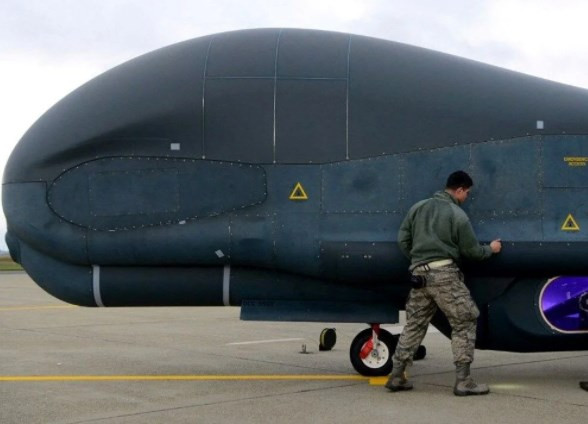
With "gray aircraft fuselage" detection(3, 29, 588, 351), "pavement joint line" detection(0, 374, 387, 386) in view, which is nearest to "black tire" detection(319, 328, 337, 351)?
"pavement joint line" detection(0, 374, 387, 386)

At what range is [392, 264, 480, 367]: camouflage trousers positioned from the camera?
6.94m

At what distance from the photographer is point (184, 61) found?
26.1 ft

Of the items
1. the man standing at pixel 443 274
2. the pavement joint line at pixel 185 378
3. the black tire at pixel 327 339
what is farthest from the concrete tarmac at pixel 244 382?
the man standing at pixel 443 274

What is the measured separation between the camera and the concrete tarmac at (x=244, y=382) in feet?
20.7

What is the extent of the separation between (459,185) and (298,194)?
4.69ft

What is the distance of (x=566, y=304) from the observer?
749 centimetres

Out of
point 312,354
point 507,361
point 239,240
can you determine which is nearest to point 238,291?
point 239,240

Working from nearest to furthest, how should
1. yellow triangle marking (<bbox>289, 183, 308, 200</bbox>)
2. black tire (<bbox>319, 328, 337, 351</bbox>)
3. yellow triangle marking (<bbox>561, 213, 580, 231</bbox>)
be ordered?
yellow triangle marking (<bbox>561, 213, 580, 231</bbox>) → yellow triangle marking (<bbox>289, 183, 308, 200</bbox>) → black tire (<bbox>319, 328, 337, 351</bbox>)

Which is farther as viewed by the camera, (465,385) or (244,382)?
(244,382)

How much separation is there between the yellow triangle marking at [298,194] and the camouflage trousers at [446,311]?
4.03 ft

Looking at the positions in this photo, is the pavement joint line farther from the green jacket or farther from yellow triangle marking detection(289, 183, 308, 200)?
yellow triangle marking detection(289, 183, 308, 200)

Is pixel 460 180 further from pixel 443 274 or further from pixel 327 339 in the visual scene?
pixel 327 339

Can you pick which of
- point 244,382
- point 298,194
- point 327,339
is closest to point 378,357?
point 244,382

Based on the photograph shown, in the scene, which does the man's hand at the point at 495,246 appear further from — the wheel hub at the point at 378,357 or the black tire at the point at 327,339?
the black tire at the point at 327,339
